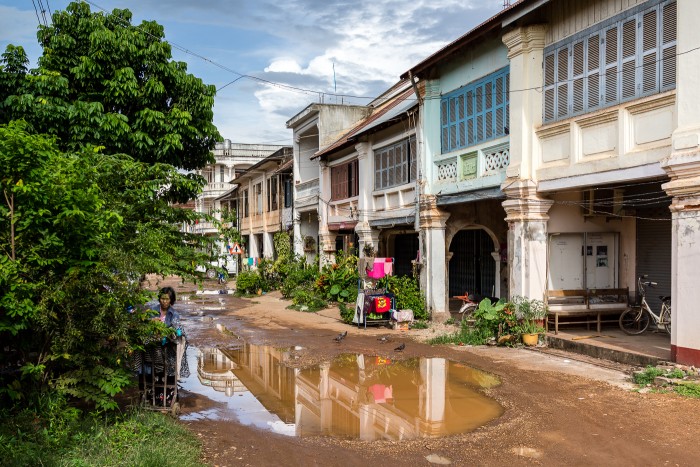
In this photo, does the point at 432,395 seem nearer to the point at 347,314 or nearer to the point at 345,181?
the point at 347,314

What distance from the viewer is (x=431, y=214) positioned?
15914mm

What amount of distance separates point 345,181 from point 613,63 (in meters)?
13.5

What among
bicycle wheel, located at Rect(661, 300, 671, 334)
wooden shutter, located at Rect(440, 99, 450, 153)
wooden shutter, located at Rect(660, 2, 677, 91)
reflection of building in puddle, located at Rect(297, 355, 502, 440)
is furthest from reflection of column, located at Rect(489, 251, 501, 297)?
wooden shutter, located at Rect(660, 2, 677, 91)

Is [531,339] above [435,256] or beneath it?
beneath

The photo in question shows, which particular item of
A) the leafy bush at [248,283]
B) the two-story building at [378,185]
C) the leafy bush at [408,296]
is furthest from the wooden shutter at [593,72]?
the leafy bush at [248,283]

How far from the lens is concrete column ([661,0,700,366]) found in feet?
28.1

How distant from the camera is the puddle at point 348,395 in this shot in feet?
24.5

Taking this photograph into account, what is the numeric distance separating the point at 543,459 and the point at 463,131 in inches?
384

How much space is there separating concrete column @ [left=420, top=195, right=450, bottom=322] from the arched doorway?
8.19ft

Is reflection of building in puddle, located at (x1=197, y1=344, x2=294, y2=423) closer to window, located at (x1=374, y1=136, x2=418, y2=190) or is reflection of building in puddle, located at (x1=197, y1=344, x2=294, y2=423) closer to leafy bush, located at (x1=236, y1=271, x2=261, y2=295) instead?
window, located at (x1=374, y1=136, x2=418, y2=190)

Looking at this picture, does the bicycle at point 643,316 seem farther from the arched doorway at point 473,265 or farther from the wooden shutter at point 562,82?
the arched doorway at point 473,265

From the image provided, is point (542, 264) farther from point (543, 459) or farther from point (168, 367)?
point (168, 367)

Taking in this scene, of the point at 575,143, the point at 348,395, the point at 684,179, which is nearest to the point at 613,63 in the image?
the point at 575,143

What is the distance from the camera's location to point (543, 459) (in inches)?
236
